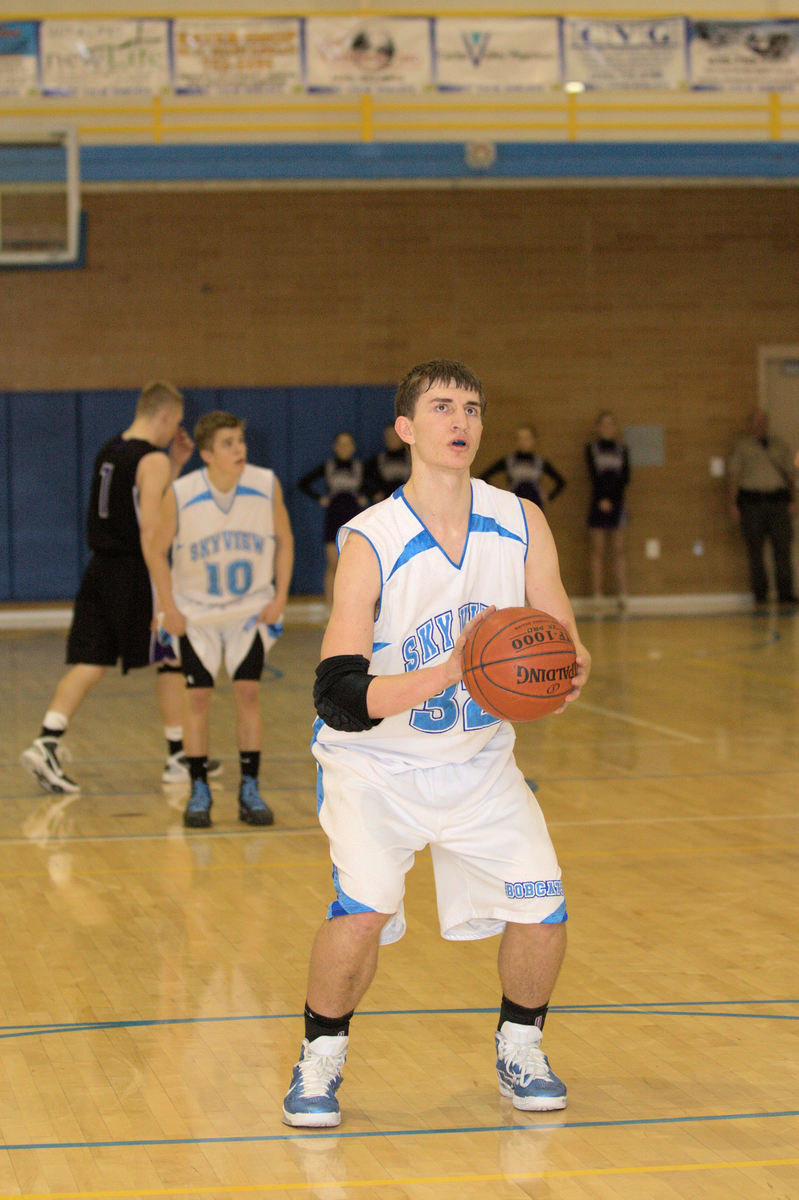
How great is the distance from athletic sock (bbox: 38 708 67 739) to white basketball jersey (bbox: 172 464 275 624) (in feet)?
3.57

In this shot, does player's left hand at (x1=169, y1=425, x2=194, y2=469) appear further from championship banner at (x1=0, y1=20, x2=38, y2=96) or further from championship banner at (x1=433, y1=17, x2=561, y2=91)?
championship banner at (x1=433, y1=17, x2=561, y2=91)

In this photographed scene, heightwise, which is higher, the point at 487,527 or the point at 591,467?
the point at 591,467

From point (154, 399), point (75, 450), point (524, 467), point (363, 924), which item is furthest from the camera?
point (75, 450)

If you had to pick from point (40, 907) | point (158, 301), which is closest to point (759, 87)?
point (158, 301)

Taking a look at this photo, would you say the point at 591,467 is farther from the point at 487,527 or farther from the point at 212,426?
the point at 487,527

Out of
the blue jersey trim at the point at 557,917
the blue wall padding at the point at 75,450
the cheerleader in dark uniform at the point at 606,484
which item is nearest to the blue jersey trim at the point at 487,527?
the blue jersey trim at the point at 557,917

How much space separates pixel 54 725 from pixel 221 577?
1.32m

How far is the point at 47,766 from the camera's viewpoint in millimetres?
6723

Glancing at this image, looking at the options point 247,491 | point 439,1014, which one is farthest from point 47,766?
point 439,1014

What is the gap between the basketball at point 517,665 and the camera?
9.34 feet

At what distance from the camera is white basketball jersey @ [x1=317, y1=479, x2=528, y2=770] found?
305cm

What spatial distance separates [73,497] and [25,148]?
3.67m

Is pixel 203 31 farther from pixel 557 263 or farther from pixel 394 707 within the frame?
pixel 394 707

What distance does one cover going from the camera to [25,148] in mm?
13023
